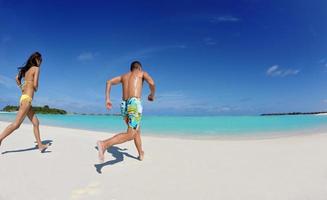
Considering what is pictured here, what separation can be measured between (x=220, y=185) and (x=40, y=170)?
259cm

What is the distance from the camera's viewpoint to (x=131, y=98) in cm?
376

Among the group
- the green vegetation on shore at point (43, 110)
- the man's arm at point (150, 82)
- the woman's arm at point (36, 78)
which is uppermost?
the green vegetation on shore at point (43, 110)

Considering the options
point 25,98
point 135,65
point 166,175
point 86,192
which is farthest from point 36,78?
point 166,175

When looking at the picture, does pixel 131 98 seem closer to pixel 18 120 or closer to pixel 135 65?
pixel 135 65

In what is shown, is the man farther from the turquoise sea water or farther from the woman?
the turquoise sea water

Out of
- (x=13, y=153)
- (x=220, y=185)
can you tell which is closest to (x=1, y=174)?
(x=13, y=153)

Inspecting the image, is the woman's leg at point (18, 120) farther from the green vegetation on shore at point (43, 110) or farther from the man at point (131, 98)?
the green vegetation on shore at point (43, 110)

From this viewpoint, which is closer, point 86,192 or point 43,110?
point 86,192

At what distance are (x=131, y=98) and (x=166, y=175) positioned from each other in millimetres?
1380

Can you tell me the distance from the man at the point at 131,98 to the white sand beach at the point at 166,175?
1.69ft

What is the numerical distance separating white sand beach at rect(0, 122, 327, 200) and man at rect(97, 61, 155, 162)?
1.69 feet

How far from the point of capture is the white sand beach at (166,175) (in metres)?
2.46

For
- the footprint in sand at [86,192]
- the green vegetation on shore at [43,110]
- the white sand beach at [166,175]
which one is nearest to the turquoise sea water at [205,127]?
the white sand beach at [166,175]

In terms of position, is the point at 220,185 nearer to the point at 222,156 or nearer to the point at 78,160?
the point at 222,156
